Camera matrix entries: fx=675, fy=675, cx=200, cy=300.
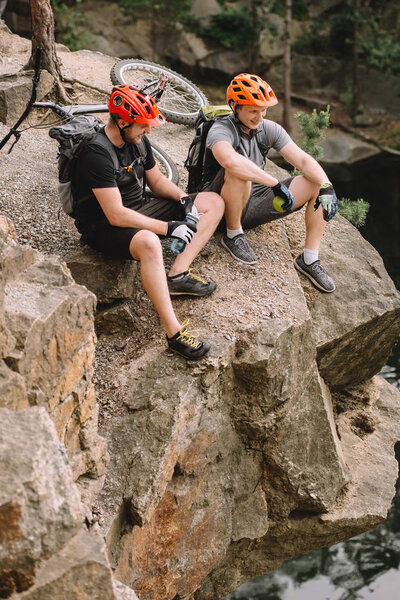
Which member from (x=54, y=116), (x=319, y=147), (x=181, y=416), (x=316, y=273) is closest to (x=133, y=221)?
(x=181, y=416)

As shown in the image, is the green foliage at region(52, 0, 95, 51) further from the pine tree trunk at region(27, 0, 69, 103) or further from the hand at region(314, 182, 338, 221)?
the hand at region(314, 182, 338, 221)

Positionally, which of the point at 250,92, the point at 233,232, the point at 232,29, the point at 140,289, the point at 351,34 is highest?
the point at 250,92

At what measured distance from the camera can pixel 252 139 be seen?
229 inches

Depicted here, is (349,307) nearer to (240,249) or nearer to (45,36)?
(240,249)

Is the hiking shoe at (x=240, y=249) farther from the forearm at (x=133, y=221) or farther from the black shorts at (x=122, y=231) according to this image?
the forearm at (x=133, y=221)

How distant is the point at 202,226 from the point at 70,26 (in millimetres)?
12661

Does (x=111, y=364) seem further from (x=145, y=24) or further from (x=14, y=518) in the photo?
(x=145, y=24)

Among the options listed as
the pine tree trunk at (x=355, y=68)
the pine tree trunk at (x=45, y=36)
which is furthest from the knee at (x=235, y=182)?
the pine tree trunk at (x=355, y=68)

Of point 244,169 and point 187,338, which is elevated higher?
point 244,169

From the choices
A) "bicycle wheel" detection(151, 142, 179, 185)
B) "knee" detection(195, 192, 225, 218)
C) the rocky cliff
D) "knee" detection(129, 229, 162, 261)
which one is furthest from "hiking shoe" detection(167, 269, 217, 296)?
"bicycle wheel" detection(151, 142, 179, 185)

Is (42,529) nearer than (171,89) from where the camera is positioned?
Yes

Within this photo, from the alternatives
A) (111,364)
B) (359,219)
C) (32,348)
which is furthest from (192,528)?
(359,219)

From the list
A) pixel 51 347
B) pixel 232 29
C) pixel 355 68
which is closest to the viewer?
pixel 51 347

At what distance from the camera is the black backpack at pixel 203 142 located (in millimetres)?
5707
